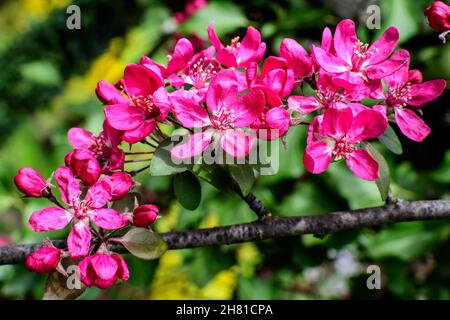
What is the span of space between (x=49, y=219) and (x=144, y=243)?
0.45ft

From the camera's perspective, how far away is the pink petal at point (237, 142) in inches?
32.6

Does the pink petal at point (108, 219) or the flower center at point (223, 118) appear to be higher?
the flower center at point (223, 118)

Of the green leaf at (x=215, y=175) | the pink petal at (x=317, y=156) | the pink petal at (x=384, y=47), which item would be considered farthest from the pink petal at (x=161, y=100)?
the pink petal at (x=384, y=47)

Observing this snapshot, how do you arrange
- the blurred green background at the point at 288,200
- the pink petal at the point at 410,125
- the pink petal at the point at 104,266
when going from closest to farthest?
the pink petal at the point at 104,266
the pink petal at the point at 410,125
the blurred green background at the point at 288,200

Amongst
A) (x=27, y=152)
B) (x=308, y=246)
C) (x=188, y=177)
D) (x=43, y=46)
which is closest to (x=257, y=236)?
(x=188, y=177)

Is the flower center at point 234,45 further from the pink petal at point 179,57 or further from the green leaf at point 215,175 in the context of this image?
the green leaf at point 215,175

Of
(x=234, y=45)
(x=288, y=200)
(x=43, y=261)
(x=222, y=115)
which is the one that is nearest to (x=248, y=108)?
(x=222, y=115)

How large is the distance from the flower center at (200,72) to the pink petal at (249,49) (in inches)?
1.8

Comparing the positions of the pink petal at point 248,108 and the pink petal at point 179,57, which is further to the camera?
the pink petal at point 179,57

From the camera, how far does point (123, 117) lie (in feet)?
2.86

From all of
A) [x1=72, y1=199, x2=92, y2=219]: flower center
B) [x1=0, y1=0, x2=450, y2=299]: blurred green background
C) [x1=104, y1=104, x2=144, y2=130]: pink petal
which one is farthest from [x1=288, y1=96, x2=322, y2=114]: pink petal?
[x1=0, y1=0, x2=450, y2=299]: blurred green background

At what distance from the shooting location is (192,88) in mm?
943

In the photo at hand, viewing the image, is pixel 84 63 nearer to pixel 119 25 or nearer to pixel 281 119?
pixel 119 25

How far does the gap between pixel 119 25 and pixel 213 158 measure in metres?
1.74
